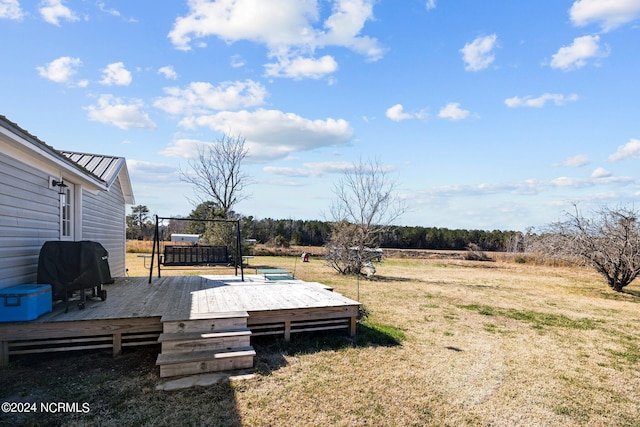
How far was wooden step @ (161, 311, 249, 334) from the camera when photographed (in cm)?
385

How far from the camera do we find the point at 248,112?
13445 millimetres

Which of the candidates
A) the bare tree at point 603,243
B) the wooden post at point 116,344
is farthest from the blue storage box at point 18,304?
the bare tree at point 603,243

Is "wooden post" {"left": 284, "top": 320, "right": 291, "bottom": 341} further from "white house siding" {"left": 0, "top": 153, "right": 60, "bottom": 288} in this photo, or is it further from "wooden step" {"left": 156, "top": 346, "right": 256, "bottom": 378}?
"white house siding" {"left": 0, "top": 153, "right": 60, "bottom": 288}

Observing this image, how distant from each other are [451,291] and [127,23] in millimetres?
10746

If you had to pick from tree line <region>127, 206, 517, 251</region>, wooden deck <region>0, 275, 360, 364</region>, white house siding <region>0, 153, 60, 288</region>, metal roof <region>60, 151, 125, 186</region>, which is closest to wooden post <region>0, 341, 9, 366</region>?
wooden deck <region>0, 275, 360, 364</region>

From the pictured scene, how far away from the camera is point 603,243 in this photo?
33.6 feet

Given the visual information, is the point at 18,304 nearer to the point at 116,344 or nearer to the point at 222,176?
the point at 116,344

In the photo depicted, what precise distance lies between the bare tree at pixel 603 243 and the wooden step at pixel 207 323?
35.2ft

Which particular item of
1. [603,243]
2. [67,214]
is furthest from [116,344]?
[603,243]

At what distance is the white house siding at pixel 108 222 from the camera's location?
7008 millimetres

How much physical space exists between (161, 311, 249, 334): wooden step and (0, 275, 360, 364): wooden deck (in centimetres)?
4

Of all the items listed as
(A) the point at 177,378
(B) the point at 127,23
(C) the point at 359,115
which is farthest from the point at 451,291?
(B) the point at 127,23

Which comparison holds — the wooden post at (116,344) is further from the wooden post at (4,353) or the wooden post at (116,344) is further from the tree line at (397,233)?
the tree line at (397,233)

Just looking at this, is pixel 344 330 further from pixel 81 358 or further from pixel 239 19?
pixel 239 19
